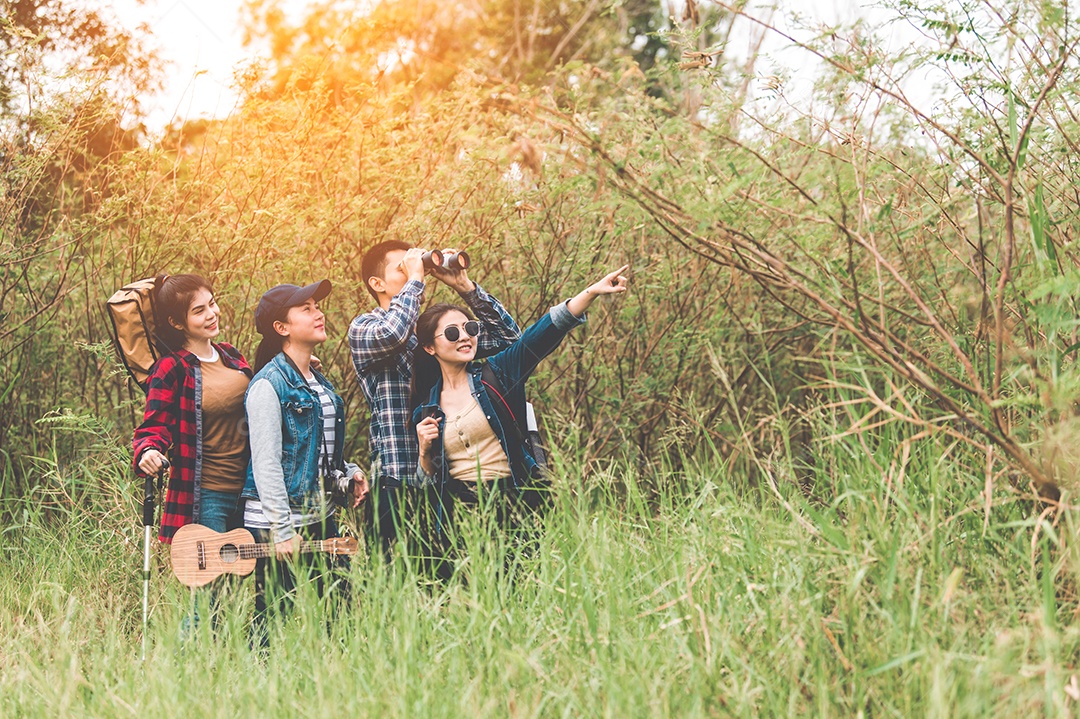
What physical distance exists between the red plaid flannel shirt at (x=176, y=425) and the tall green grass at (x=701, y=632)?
476 millimetres

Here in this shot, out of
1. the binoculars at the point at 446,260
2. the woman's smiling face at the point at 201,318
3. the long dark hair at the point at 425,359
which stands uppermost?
the binoculars at the point at 446,260

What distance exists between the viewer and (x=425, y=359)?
12.0ft

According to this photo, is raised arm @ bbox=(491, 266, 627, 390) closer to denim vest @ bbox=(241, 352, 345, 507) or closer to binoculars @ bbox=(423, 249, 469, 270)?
binoculars @ bbox=(423, 249, 469, 270)

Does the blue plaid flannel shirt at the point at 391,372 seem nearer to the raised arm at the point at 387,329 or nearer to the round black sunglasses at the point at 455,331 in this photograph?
the raised arm at the point at 387,329

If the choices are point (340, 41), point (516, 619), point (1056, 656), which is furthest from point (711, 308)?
point (1056, 656)

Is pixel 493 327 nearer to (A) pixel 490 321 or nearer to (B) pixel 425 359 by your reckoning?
(A) pixel 490 321

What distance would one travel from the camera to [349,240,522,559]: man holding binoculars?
3.45m

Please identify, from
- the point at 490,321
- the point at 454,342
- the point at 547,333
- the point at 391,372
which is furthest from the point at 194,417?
the point at 547,333

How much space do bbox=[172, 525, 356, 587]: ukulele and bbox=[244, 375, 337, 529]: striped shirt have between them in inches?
2.4

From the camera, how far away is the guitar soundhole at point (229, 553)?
3.39m

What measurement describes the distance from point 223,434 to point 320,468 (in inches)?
14.0

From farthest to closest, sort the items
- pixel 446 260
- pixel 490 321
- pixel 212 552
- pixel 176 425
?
pixel 490 321, pixel 446 260, pixel 176 425, pixel 212 552

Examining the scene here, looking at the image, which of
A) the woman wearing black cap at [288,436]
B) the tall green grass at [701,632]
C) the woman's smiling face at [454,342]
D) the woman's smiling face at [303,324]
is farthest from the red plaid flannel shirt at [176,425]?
the woman's smiling face at [454,342]

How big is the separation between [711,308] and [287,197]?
210cm
